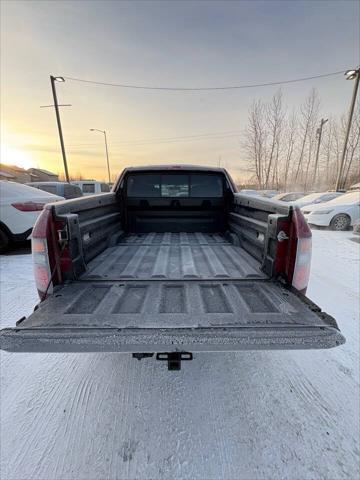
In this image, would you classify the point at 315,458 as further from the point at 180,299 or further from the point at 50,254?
the point at 50,254

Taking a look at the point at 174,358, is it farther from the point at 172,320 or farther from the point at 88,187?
the point at 88,187

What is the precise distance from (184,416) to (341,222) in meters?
9.52

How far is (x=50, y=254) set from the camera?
1810 millimetres

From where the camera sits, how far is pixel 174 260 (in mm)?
2650

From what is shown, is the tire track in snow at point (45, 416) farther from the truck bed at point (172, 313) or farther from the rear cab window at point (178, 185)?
the rear cab window at point (178, 185)

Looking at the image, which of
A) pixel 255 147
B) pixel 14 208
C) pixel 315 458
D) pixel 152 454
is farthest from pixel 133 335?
pixel 255 147

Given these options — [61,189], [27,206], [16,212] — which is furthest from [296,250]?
[61,189]

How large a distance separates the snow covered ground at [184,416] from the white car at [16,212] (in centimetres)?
396

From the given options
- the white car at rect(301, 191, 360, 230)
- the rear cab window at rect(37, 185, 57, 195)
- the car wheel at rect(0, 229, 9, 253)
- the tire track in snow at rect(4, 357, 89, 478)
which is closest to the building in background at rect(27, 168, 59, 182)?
the rear cab window at rect(37, 185, 57, 195)

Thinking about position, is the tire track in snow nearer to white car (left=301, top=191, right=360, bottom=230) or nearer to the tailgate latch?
the tailgate latch

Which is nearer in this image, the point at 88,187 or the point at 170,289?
the point at 170,289

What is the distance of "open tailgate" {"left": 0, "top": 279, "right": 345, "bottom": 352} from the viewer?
1269 mm

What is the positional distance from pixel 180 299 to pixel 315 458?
51.8 inches

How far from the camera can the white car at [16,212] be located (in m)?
5.34
